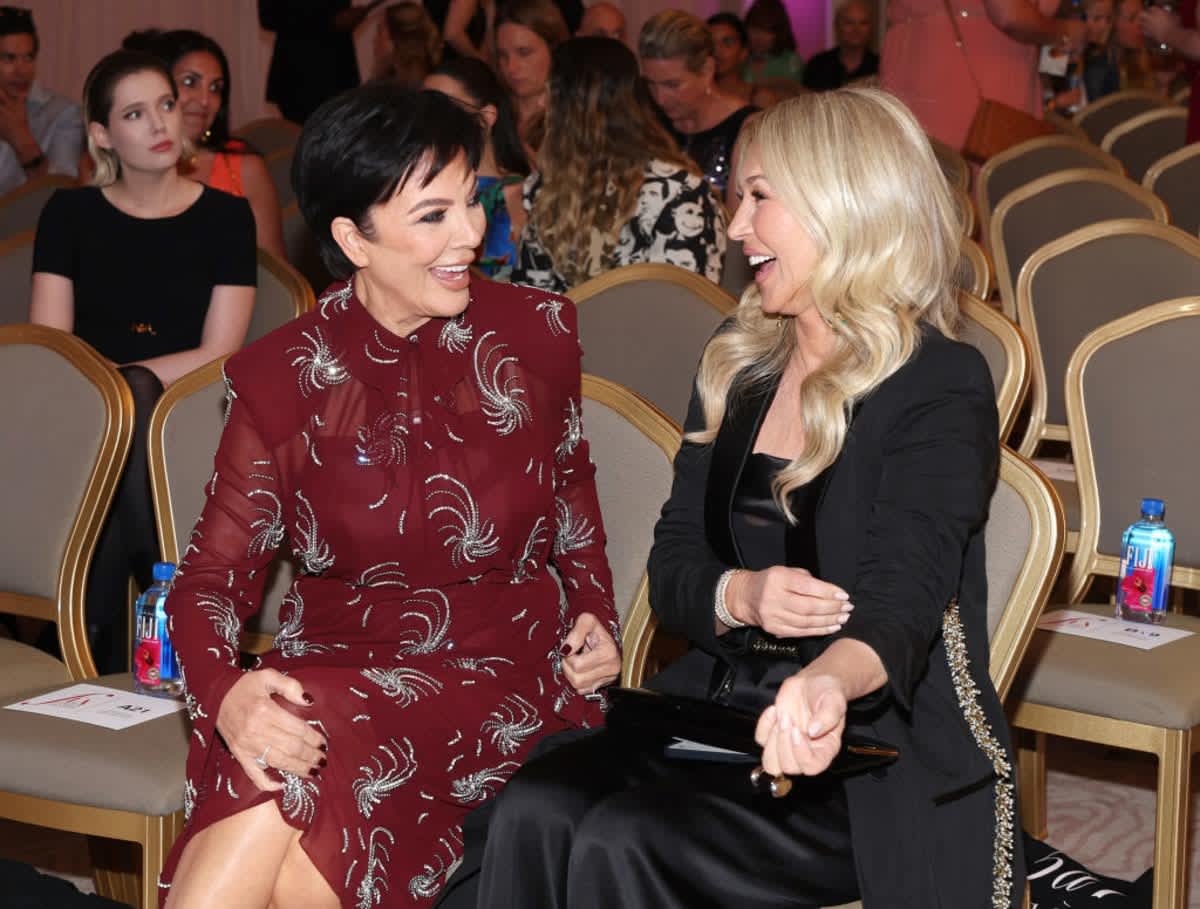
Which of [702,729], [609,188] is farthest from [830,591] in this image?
[609,188]

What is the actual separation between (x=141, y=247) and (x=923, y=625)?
2.67 m

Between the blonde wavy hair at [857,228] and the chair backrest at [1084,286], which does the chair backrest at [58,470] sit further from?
the chair backrest at [1084,286]

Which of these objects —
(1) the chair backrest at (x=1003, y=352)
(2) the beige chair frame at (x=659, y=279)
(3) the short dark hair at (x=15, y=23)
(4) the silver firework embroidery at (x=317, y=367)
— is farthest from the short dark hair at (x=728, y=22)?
(4) the silver firework embroidery at (x=317, y=367)

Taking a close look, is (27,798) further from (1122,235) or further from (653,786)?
(1122,235)

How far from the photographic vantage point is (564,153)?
4160 mm

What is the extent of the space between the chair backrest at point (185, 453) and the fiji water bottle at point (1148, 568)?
4.88 ft

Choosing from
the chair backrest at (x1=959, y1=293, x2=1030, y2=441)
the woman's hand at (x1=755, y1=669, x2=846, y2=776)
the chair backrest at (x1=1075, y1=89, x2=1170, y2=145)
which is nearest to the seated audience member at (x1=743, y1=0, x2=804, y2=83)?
the chair backrest at (x1=1075, y1=89, x2=1170, y2=145)

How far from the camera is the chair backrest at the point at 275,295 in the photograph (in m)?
4.03

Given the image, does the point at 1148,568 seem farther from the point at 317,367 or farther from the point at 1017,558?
the point at 317,367

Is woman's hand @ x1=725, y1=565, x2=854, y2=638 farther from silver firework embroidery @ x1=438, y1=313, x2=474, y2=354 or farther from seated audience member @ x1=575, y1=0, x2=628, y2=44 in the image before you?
seated audience member @ x1=575, y1=0, x2=628, y2=44

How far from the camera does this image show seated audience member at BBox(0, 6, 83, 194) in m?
6.72

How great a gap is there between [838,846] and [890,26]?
443cm

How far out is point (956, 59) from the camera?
559 cm

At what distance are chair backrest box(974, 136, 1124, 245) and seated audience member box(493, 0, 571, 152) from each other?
1.55 m
